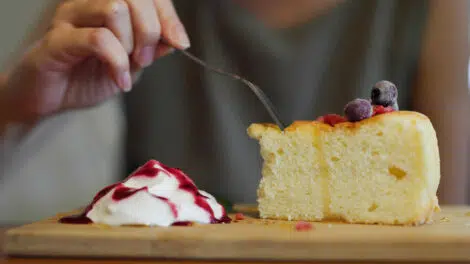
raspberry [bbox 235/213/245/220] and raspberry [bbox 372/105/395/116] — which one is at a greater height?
raspberry [bbox 372/105/395/116]

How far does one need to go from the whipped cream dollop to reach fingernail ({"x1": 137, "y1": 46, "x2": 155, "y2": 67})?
345 mm

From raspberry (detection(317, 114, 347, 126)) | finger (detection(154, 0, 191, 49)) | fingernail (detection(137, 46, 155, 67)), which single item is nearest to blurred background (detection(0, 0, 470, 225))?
fingernail (detection(137, 46, 155, 67))

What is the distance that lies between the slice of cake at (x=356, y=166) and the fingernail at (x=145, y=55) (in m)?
0.36

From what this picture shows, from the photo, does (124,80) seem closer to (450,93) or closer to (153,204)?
(153,204)

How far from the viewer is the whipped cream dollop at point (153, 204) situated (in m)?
1.18

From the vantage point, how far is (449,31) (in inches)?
87.0

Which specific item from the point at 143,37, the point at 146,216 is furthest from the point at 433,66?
the point at 146,216

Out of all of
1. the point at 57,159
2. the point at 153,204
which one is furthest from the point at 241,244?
the point at 57,159

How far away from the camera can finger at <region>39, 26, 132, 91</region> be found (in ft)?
4.56

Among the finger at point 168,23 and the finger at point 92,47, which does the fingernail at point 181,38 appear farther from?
the finger at point 92,47

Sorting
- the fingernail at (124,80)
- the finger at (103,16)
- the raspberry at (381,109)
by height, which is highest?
the finger at (103,16)

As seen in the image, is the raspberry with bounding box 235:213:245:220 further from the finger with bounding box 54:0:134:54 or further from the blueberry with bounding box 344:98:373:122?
the finger with bounding box 54:0:134:54

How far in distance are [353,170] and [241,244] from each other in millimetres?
383

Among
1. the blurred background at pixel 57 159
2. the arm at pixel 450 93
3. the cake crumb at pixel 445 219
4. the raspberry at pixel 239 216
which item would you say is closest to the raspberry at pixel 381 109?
the cake crumb at pixel 445 219
